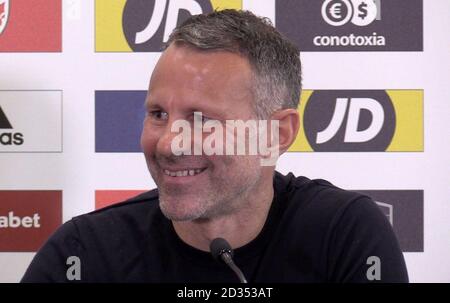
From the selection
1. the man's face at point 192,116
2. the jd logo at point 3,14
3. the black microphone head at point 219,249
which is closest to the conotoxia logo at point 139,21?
the jd logo at point 3,14

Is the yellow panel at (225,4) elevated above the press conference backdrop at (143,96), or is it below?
above

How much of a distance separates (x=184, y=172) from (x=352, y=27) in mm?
Result: 719

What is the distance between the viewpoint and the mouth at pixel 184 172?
3.29 ft

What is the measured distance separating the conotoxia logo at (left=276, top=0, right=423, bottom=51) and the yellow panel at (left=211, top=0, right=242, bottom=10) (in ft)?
0.34

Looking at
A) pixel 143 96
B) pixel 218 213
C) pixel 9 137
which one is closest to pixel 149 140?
pixel 218 213

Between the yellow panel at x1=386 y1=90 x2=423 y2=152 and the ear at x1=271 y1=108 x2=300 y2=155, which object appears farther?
the yellow panel at x1=386 y1=90 x2=423 y2=152

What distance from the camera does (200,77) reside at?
97cm

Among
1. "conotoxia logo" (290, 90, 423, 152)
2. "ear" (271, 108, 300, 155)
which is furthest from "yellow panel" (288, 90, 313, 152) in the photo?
"ear" (271, 108, 300, 155)

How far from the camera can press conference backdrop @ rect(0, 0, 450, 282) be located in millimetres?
1505

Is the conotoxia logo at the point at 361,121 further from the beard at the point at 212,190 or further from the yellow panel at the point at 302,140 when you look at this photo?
the beard at the point at 212,190

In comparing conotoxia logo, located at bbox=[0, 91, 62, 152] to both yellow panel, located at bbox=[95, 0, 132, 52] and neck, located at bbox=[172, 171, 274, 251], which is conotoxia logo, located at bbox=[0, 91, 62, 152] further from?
neck, located at bbox=[172, 171, 274, 251]

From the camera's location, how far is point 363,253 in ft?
3.23

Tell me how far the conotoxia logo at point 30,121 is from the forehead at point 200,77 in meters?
0.59
